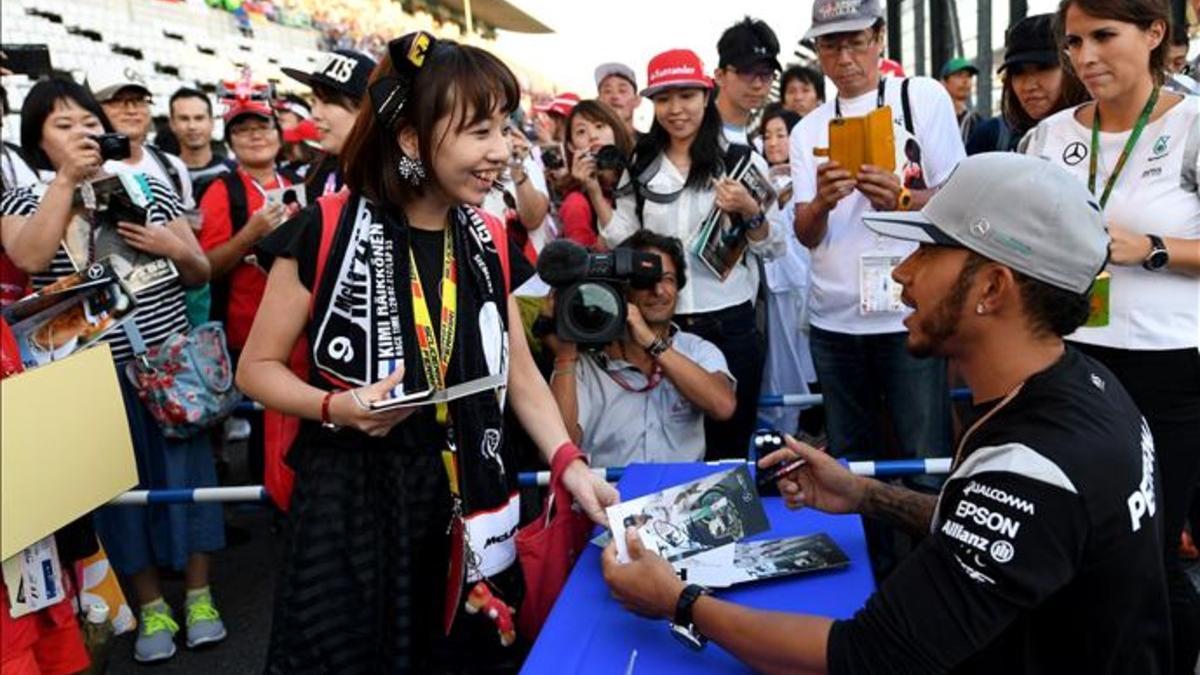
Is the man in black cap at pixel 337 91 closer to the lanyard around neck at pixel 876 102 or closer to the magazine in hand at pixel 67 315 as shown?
the magazine in hand at pixel 67 315

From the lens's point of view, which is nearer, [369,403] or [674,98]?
[369,403]

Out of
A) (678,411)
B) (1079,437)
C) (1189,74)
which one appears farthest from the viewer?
(1189,74)

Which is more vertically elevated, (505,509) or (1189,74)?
(1189,74)

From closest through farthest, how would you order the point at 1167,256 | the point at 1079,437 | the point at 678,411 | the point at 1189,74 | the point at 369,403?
the point at 1079,437 → the point at 369,403 → the point at 1167,256 → the point at 678,411 → the point at 1189,74

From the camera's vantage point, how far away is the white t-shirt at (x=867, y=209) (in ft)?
10.3

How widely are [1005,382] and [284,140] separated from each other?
6.42 meters

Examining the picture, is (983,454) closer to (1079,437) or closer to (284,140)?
(1079,437)

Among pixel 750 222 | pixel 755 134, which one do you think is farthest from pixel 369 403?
pixel 755 134

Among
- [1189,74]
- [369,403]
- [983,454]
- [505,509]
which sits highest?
[1189,74]

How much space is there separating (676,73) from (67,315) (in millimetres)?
2322

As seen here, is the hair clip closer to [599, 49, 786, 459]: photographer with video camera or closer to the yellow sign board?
the yellow sign board

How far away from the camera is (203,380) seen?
10.7 feet

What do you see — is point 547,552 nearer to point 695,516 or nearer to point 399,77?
point 695,516

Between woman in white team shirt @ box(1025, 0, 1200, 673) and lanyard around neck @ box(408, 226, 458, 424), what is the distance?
164cm
